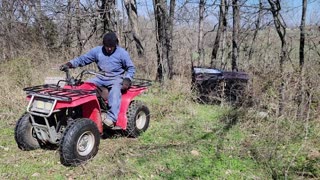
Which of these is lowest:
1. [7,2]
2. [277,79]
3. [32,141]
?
[32,141]

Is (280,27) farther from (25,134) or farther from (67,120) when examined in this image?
(25,134)

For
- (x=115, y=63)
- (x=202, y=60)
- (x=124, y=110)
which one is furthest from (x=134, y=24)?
(x=124, y=110)

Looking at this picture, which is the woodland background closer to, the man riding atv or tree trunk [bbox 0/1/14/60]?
tree trunk [bbox 0/1/14/60]

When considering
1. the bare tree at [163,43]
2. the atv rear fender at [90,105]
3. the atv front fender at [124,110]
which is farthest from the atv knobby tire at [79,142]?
the bare tree at [163,43]

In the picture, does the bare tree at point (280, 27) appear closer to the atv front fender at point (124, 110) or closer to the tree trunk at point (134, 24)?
the atv front fender at point (124, 110)

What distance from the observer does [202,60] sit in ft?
52.0

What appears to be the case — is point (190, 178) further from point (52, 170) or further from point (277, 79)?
point (277, 79)

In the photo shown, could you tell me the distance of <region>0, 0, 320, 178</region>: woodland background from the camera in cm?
473

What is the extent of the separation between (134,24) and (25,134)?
9.36m

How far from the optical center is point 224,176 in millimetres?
3643

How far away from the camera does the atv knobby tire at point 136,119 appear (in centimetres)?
474

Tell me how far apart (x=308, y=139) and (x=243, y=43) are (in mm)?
9709

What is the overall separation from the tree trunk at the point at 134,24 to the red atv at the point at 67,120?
317 inches

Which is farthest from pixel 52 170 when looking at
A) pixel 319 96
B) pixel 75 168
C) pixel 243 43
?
pixel 243 43
